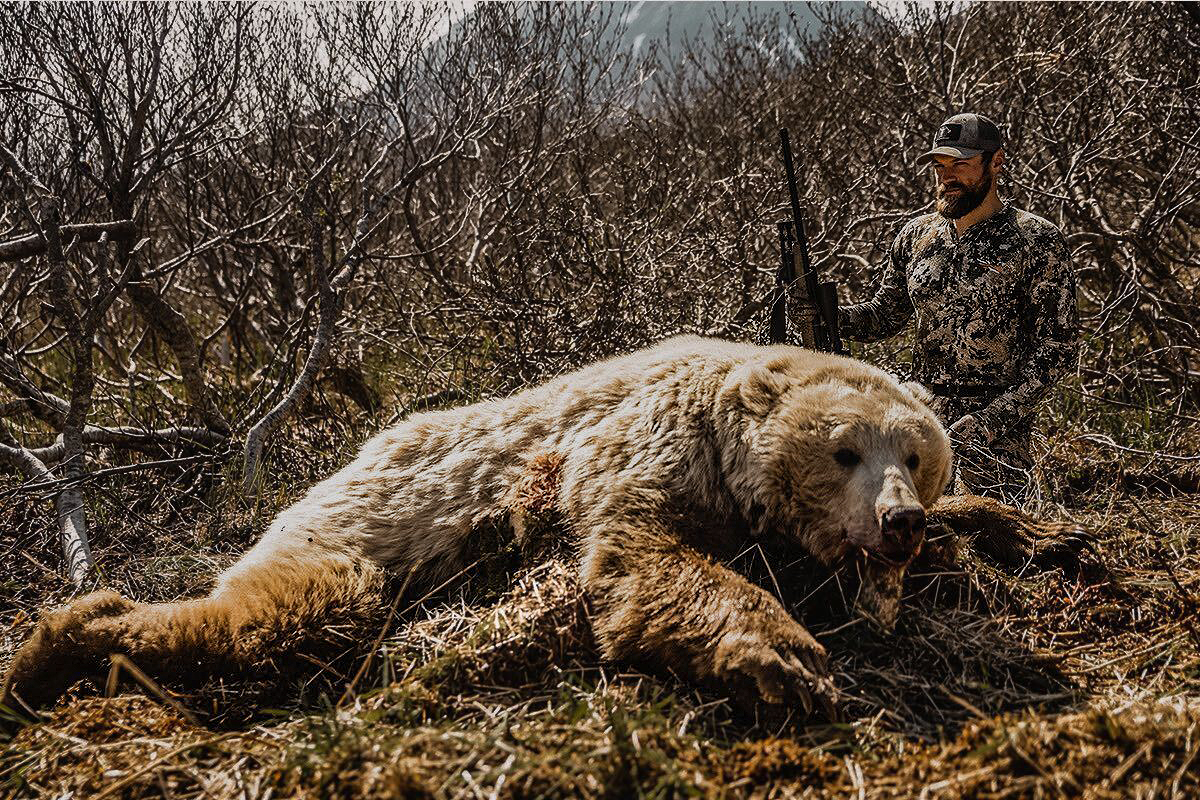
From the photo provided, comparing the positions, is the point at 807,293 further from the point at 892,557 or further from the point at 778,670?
the point at 778,670

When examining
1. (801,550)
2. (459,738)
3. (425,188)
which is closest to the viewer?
(459,738)

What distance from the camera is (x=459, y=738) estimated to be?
1.94 metres

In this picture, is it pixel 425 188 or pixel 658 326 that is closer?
pixel 658 326

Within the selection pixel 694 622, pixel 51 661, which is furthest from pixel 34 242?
pixel 694 622

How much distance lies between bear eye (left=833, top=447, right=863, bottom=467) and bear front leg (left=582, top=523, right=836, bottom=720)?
0.47 meters

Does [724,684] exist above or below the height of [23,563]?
below

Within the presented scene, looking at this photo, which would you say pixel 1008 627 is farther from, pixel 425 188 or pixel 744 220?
pixel 425 188

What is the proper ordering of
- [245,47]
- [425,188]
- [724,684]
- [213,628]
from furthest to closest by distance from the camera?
[425,188], [245,47], [213,628], [724,684]

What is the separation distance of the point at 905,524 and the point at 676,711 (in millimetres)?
791

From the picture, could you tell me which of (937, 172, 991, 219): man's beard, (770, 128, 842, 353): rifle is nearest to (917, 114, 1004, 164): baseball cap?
(937, 172, 991, 219): man's beard

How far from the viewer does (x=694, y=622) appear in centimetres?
224

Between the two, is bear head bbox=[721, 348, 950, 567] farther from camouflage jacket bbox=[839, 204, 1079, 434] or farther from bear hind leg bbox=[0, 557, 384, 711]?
bear hind leg bbox=[0, 557, 384, 711]

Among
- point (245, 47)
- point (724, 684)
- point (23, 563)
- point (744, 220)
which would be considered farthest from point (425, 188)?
point (724, 684)

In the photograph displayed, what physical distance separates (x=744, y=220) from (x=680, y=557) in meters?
5.14
